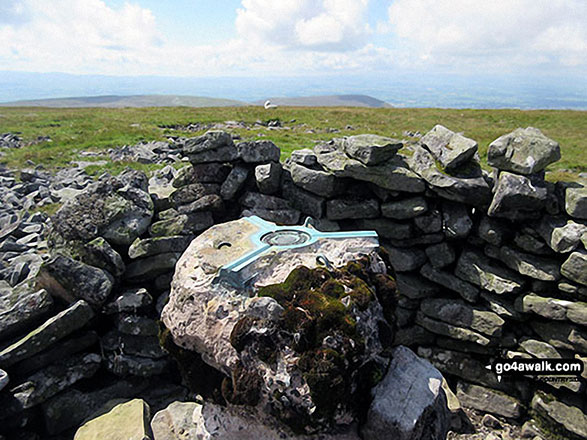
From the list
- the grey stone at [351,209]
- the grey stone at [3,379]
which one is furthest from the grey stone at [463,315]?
the grey stone at [3,379]

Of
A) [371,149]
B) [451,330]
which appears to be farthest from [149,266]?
[451,330]

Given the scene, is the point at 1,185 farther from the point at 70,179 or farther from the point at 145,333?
the point at 145,333

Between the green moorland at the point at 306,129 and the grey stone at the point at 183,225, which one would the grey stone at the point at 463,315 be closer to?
the grey stone at the point at 183,225

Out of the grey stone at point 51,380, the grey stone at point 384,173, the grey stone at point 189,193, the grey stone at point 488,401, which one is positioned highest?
the grey stone at point 384,173

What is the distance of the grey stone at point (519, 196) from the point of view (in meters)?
9.45

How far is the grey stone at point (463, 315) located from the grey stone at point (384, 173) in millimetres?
3361

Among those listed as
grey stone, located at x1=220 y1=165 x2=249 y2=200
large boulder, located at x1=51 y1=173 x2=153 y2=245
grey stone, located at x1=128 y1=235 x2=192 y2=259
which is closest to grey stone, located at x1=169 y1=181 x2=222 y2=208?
grey stone, located at x1=220 y1=165 x2=249 y2=200

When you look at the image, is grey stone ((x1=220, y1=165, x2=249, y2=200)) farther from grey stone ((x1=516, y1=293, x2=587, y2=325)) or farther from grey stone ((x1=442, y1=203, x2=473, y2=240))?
grey stone ((x1=516, y1=293, x2=587, y2=325))

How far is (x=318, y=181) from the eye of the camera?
37.1 feet

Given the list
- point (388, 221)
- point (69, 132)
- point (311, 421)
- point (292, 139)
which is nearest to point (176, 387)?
point (311, 421)

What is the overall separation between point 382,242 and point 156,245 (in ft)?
21.1

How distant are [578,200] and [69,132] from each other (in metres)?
34.3

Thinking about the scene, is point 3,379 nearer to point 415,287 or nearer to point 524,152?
point 415,287

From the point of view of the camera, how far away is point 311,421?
17.2 feet
